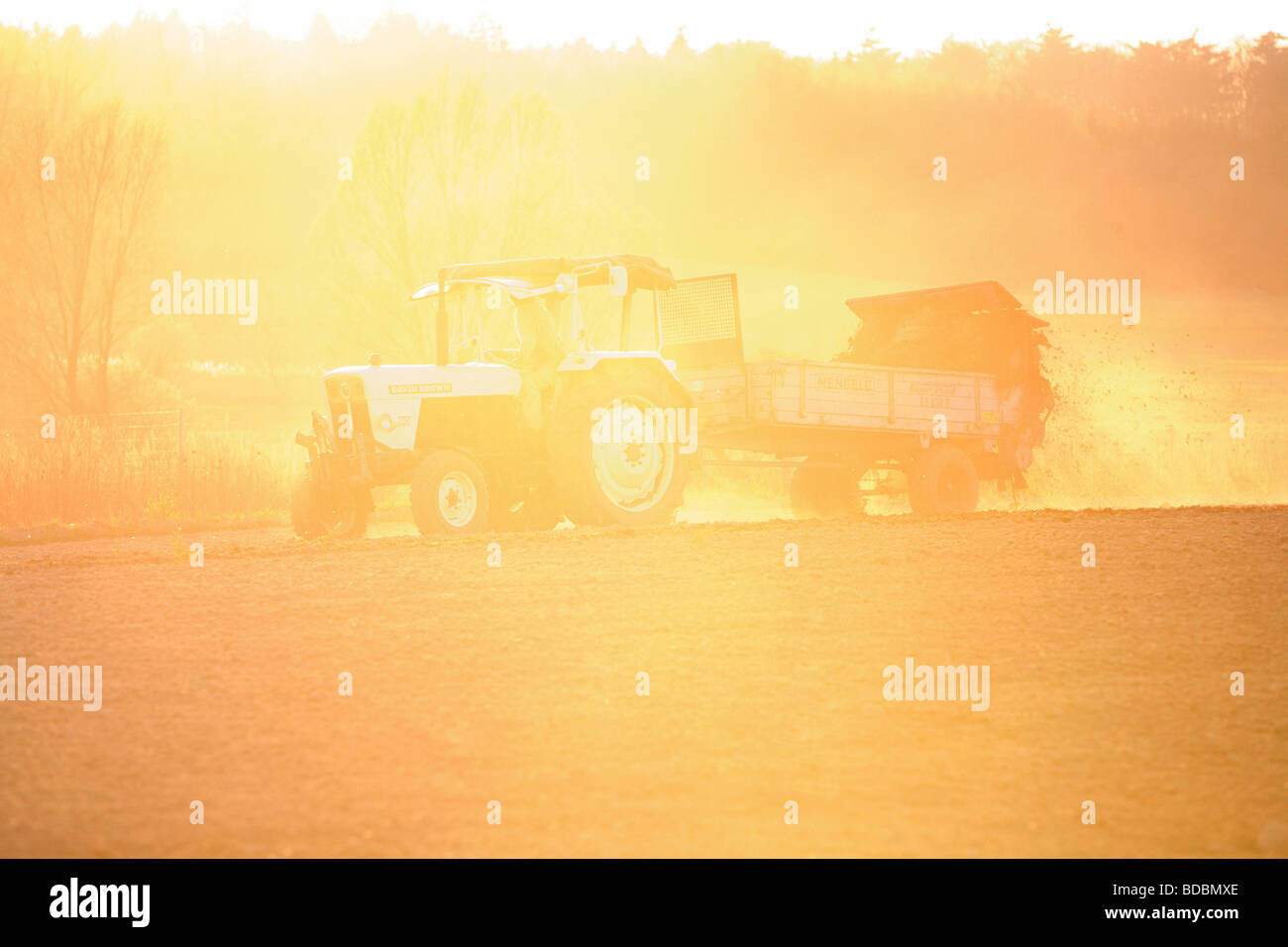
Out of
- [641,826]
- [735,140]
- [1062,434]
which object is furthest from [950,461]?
[735,140]

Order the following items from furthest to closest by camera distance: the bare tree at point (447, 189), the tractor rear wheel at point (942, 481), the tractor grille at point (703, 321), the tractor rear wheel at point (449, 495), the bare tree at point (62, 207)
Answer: the bare tree at point (447, 189) < the bare tree at point (62, 207) < the tractor rear wheel at point (942, 481) < the tractor grille at point (703, 321) < the tractor rear wheel at point (449, 495)

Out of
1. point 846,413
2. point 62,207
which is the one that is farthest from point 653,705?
point 62,207

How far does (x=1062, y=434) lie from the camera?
27.2m

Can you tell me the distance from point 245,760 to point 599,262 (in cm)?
936

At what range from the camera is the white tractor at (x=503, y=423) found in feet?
46.2

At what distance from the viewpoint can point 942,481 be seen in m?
18.5

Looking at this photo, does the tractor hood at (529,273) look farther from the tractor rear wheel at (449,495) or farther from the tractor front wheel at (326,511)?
the tractor front wheel at (326,511)

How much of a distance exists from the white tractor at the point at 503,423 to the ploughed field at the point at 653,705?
1.49 meters

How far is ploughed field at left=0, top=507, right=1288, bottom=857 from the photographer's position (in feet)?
17.5

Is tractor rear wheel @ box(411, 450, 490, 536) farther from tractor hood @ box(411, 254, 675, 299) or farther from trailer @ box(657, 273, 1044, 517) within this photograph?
trailer @ box(657, 273, 1044, 517)

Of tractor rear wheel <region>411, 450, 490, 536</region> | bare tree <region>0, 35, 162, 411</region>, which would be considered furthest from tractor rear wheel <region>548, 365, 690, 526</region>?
bare tree <region>0, 35, 162, 411</region>

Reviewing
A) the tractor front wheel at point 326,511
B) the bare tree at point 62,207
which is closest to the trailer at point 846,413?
the tractor front wheel at point 326,511

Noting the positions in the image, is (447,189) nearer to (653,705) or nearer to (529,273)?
(529,273)
